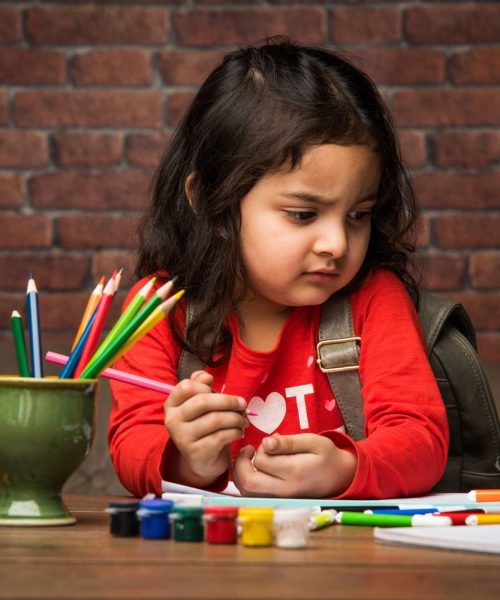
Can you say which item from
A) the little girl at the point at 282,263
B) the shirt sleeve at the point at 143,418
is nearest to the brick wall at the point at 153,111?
the little girl at the point at 282,263

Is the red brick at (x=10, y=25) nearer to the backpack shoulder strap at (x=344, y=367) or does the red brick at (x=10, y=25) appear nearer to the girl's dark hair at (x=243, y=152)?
the girl's dark hair at (x=243, y=152)

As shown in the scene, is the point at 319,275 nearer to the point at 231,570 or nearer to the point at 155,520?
the point at 155,520

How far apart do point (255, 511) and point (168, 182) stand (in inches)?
36.2

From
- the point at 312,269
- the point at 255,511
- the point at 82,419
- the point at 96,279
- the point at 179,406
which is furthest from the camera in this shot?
the point at 96,279

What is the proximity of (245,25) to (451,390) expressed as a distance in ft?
4.17

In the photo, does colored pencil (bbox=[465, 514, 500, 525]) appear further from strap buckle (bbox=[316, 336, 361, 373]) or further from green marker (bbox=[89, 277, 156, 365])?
strap buckle (bbox=[316, 336, 361, 373])

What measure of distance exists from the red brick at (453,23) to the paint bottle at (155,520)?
1.87 m

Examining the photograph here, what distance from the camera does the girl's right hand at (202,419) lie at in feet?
3.60

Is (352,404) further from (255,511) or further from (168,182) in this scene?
(255,511)

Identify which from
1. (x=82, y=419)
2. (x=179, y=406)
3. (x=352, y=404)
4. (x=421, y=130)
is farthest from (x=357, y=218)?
(x=421, y=130)

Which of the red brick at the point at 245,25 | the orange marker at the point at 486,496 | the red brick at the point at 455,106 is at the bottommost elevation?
the orange marker at the point at 486,496

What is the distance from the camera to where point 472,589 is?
0.70 meters

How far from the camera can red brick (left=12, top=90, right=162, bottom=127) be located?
99.3 inches

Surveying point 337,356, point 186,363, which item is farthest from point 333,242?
point 186,363
